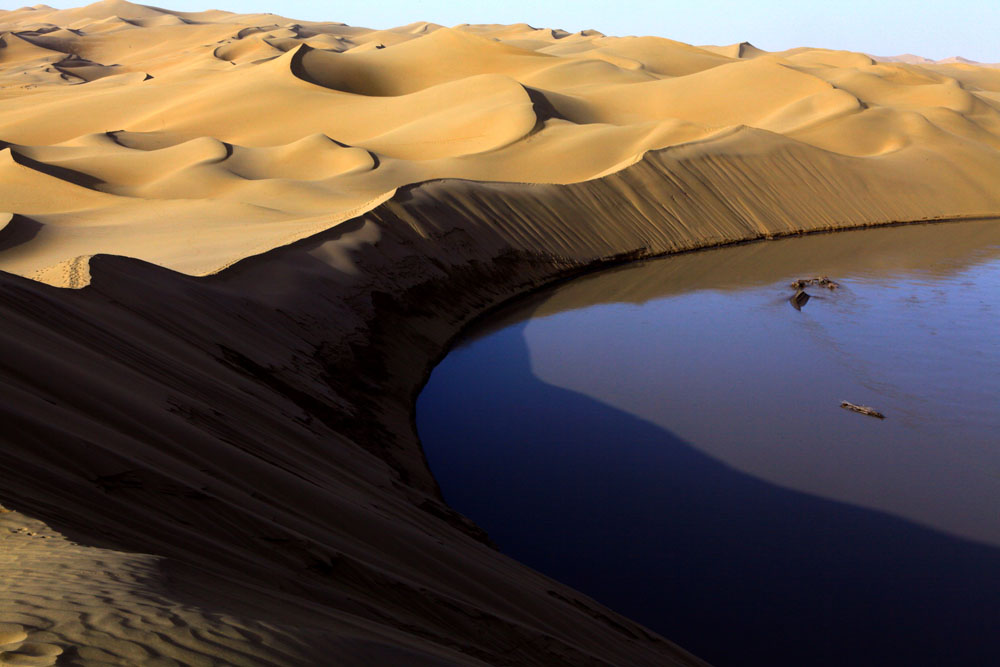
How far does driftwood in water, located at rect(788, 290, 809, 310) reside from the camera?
1939cm

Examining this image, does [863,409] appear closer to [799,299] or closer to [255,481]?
[799,299]

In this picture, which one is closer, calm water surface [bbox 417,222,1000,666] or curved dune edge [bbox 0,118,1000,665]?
curved dune edge [bbox 0,118,1000,665]

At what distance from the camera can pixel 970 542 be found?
31.4 feet

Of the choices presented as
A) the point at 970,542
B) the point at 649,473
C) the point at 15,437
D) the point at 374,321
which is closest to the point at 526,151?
the point at 374,321

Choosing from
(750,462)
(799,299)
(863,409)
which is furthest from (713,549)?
(799,299)

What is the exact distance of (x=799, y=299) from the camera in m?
19.8

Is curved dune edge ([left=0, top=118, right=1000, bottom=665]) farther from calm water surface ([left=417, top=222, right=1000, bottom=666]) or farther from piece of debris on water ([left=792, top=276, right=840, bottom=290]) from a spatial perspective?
piece of debris on water ([left=792, top=276, right=840, bottom=290])

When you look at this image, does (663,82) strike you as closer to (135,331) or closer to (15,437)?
(135,331)

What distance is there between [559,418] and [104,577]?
9651 mm

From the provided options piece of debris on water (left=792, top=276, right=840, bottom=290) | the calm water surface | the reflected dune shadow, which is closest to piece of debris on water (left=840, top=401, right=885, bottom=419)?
the calm water surface

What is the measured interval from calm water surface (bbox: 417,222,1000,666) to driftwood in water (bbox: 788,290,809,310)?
0.75 feet

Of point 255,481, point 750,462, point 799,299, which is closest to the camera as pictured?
point 255,481

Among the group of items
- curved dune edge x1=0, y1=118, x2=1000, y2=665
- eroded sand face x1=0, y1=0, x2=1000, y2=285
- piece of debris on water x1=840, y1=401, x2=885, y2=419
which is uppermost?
curved dune edge x1=0, y1=118, x2=1000, y2=665

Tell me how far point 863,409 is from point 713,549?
5.05 metres
